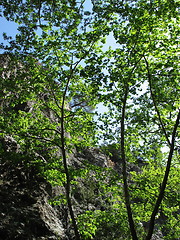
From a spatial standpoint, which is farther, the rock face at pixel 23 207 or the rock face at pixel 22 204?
the rock face at pixel 23 207

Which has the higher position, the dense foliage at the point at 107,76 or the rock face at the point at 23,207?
the dense foliage at the point at 107,76

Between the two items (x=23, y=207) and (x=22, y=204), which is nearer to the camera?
(x=23, y=207)

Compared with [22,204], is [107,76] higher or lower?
higher

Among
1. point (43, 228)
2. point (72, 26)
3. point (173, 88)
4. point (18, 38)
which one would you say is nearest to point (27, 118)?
point (18, 38)

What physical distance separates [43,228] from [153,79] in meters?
8.73

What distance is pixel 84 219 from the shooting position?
895 centimetres

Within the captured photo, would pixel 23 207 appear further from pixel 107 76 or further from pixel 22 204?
pixel 107 76

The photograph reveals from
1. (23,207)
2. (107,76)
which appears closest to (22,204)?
(23,207)

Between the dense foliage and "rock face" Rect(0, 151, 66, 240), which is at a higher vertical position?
the dense foliage

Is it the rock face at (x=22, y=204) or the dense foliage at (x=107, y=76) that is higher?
the dense foliage at (x=107, y=76)

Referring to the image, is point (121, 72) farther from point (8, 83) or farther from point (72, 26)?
point (8, 83)

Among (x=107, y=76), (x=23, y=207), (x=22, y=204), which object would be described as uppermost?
(x=107, y=76)

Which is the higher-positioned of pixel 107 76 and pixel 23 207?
pixel 107 76

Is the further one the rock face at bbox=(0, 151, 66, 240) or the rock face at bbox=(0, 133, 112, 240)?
the rock face at bbox=(0, 151, 66, 240)
